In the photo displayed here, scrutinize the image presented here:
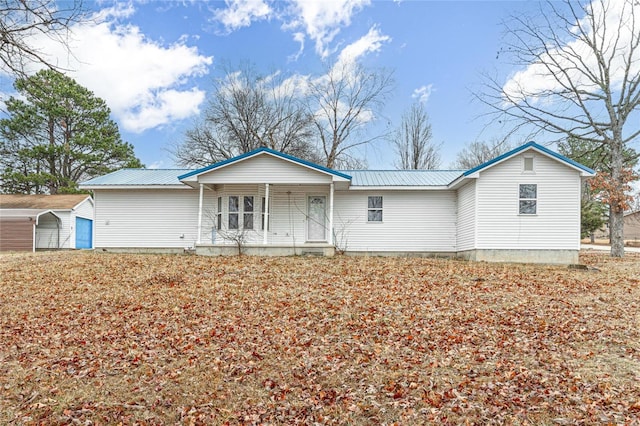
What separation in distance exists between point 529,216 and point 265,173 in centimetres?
1024

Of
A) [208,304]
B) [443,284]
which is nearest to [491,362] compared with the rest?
[443,284]

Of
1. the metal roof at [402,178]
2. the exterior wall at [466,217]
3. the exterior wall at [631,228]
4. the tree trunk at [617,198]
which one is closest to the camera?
the exterior wall at [466,217]

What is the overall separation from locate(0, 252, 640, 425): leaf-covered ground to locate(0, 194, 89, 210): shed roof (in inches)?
692

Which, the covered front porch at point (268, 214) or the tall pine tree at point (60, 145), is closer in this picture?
the covered front porch at point (268, 214)

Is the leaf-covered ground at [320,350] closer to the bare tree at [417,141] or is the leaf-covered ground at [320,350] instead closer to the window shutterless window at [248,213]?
the window shutterless window at [248,213]

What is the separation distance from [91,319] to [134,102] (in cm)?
2040

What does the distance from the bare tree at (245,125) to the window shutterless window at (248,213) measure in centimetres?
1489

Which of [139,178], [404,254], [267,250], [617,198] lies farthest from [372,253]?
[617,198]

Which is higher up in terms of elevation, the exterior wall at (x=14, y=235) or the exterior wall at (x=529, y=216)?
the exterior wall at (x=529, y=216)

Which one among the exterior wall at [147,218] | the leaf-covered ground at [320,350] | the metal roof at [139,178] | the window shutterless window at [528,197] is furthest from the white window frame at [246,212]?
the window shutterless window at [528,197]

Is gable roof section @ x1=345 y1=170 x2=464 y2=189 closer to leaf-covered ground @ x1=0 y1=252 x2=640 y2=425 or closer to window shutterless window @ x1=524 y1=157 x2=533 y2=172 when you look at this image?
window shutterless window @ x1=524 y1=157 x2=533 y2=172

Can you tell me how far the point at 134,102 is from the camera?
84.5 ft

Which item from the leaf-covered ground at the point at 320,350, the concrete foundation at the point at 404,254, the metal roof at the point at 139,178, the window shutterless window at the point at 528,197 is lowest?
the leaf-covered ground at the point at 320,350

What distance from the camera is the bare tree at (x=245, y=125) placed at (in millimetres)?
33125
